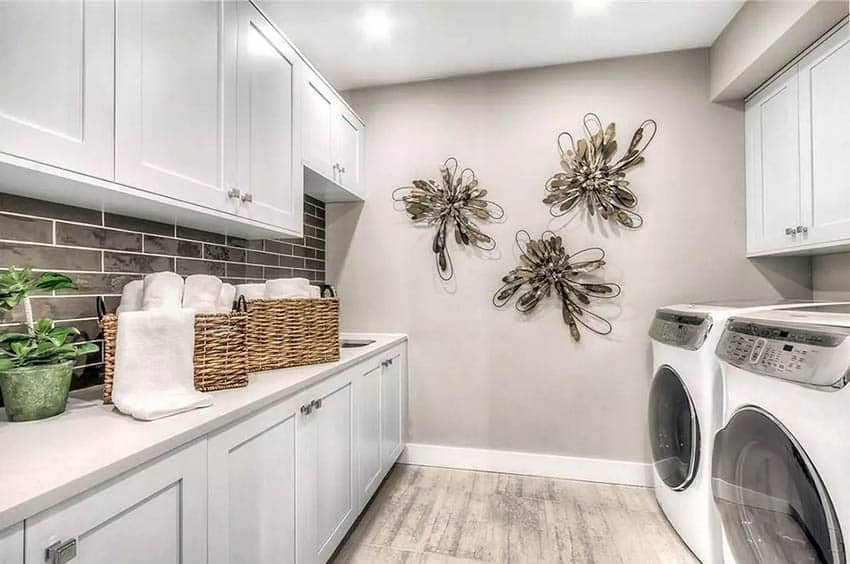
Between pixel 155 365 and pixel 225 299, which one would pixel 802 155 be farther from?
pixel 155 365

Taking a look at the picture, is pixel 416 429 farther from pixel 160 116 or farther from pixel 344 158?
pixel 160 116

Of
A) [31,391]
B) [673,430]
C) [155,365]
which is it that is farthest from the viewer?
[673,430]

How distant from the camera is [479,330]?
2.71 metres

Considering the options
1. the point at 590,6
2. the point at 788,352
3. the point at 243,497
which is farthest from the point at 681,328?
the point at 243,497

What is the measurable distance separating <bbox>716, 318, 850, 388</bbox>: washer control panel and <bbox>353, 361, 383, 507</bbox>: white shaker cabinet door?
147 centimetres

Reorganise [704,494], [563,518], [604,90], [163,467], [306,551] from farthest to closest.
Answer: [604,90]
[563,518]
[704,494]
[306,551]
[163,467]

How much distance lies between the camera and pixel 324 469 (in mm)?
1565

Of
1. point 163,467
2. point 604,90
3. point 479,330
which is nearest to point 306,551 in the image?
point 163,467

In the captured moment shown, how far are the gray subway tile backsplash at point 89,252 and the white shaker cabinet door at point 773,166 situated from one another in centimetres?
274

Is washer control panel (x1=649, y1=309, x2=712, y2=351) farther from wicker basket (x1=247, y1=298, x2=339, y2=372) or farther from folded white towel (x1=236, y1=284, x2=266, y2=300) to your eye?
folded white towel (x1=236, y1=284, x2=266, y2=300)

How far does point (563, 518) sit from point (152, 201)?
2282 millimetres

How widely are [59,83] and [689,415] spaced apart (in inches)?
93.8

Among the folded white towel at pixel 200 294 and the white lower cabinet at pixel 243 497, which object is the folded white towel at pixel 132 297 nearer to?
the folded white towel at pixel 200 294

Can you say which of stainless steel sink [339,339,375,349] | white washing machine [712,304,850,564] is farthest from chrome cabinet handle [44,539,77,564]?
stainless steel sink [339,339,375,349]
